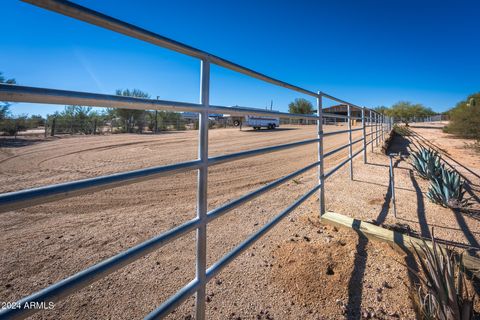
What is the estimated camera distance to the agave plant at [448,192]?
3.17m

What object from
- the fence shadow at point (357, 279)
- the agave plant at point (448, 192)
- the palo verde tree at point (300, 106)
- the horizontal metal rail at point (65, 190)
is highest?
the palo verde tree at point (300, 106)

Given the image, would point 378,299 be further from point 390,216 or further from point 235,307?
point 390,216

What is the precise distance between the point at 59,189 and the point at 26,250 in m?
2.23

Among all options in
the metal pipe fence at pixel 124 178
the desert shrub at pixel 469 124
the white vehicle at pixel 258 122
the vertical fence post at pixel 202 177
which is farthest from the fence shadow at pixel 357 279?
the white vehicle at pixel 258 122

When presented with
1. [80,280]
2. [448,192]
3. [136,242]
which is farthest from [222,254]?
[448,192]

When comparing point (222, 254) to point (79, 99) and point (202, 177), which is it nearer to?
point (202, 177)

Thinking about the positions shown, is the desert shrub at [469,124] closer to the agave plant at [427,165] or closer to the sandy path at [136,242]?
the agave plant at [427,165]

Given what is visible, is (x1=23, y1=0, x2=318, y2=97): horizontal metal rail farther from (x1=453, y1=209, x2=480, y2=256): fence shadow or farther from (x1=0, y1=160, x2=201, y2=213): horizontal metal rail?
(x1=453, y1=209, x2=480, y2=256): fence shadow

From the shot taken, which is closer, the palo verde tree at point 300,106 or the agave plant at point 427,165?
the agave plant at point 427,165

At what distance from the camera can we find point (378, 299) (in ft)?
5.37

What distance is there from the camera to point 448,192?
3.20 meters

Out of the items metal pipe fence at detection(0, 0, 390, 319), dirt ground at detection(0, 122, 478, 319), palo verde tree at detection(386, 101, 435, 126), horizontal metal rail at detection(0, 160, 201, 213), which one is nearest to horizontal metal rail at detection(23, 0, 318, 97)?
metal pipe fence at detection(0, 0, 390, 319)

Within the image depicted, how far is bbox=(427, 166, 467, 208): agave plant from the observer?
3.17m

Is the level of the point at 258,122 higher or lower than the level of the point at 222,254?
higher
